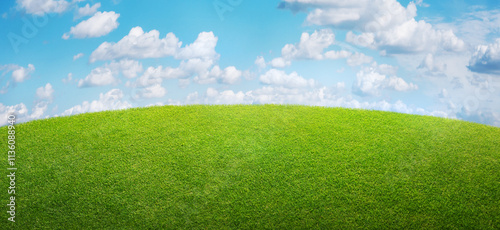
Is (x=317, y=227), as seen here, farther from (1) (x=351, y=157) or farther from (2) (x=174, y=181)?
(2) (x=174, y=181)

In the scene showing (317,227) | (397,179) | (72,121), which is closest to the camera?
(317,227)

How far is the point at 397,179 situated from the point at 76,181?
35.9 feet

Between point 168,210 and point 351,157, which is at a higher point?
point 351,157

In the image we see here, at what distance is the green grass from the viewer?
1114 cm

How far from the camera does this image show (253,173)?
12.5 metres

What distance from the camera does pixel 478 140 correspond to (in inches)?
613

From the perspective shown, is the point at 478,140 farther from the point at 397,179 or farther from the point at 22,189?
the point at 22,189

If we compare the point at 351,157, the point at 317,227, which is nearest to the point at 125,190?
the point at 317,227

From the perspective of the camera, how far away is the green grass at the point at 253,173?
11141 mm

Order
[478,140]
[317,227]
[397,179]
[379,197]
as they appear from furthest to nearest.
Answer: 1. [478,140]
2. [397,179]
3. [379,197]
4. [317,227]

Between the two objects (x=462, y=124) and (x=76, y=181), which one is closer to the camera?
(x=76, y=181)

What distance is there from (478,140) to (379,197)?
273 inches

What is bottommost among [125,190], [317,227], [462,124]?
[317,227]

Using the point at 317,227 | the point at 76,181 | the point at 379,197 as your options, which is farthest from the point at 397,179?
the point at 76,181
